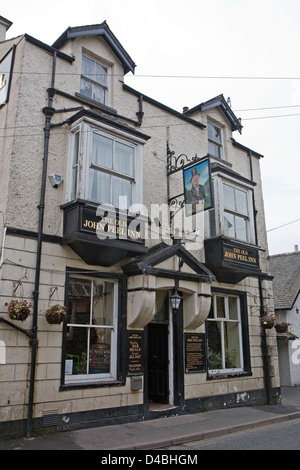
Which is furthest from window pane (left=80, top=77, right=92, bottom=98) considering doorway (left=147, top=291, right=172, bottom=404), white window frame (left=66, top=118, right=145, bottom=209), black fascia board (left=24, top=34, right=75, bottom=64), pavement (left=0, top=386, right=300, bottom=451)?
pavement (left=0, top=386, right=300, bottom=451)

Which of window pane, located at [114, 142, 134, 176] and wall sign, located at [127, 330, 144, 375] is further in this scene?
window pane, located at [114, 142, 134, 176]

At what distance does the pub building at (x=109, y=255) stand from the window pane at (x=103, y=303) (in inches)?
1.5

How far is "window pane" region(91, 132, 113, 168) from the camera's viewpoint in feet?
32.4

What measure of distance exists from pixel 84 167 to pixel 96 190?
2.36ft

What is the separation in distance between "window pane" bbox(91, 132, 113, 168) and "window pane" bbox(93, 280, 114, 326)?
3.04m

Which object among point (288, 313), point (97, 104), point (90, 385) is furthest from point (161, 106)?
point (288, 313)

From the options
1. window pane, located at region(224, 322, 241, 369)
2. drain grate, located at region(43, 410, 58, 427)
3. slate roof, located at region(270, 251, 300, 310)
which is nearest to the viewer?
drain grate, located at region(43, 410, 58, 427)

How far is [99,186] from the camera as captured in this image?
32.3 ft

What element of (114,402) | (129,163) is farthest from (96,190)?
(114,402)

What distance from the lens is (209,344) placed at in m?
12.2

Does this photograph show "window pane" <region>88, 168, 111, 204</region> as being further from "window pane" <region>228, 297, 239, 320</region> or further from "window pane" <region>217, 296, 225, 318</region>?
"window pane" <region>228, 297, 239, 320</region>
